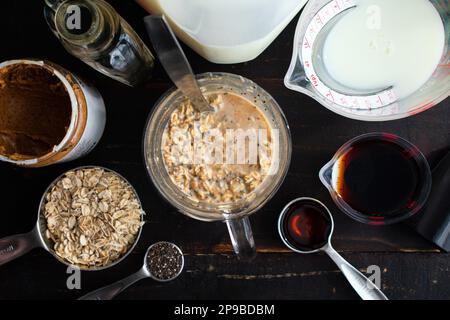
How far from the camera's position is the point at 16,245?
3.35 ft

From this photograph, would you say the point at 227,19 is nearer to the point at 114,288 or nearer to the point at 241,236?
the point at 241,236

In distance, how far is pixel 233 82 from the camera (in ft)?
3.18

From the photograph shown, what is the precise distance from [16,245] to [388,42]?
2.68 ft

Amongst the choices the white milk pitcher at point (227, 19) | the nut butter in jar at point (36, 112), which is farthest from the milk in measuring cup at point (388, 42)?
the nut butter in jar at point (36, 112)

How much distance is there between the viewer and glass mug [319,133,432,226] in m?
Answer: 1.03

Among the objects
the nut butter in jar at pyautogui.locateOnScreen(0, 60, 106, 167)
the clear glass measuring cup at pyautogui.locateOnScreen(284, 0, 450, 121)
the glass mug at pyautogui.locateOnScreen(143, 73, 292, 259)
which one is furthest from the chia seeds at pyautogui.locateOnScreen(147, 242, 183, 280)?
the clear glass measuring cup at pyautogui.locateOnScreen(284, 0, 450, 121)

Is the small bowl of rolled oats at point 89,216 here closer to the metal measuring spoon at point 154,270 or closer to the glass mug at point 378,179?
the metal measuring spoon at point 154,270

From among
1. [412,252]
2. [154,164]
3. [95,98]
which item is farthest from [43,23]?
[412,252]

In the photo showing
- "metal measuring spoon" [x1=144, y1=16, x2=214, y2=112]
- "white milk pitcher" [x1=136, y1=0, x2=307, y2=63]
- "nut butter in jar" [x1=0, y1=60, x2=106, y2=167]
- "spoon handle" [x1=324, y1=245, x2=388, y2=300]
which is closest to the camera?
"metal measuring spoon" [x1=144, y1=16, x2=214, y2=112]

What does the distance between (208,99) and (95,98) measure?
225 mm

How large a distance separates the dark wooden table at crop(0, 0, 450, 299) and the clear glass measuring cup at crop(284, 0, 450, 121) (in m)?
0.10

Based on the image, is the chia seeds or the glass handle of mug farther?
the chia seeds

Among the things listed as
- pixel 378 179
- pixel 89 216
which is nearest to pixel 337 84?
pixel 378 179

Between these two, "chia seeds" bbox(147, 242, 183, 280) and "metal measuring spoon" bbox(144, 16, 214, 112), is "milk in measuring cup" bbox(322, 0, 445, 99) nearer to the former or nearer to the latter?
"metal measuring spoon" bbox(144, 16, 214, 112)
